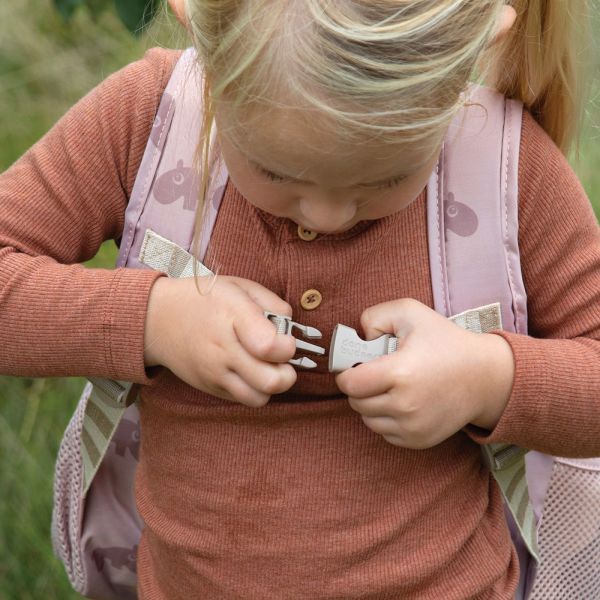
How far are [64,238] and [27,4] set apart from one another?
86.7 inches

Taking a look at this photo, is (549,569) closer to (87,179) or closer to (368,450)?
(368,450)

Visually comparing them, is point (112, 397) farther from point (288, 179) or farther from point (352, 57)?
point (352, 57)

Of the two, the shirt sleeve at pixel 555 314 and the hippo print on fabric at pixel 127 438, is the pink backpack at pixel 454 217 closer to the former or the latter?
the shirt sleeve at pixel 555 314

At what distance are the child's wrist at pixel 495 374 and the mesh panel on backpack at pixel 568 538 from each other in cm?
32

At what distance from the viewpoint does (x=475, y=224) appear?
4.72 feet

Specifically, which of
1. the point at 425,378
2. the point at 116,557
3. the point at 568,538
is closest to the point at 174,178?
the point at 425,378

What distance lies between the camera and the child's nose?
1245 mm

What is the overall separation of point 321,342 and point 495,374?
0.24m

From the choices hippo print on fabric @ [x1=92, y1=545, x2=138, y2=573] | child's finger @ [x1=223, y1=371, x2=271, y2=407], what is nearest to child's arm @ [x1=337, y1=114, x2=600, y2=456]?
child's finger @ [x1=223, y1=371, x2=271, y2=407]

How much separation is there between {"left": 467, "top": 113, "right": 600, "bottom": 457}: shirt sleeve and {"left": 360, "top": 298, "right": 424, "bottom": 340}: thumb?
0.44 feet

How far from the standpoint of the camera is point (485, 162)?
145cm

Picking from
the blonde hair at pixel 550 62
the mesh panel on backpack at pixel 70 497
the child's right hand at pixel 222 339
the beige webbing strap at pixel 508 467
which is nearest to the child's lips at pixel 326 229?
the child's right hand at pixel 222 339

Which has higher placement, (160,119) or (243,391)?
(160,119)

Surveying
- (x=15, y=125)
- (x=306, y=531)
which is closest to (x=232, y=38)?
(x=306, y=531)
